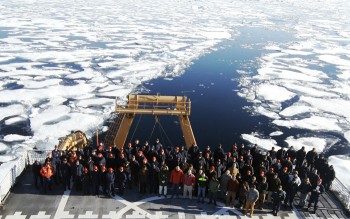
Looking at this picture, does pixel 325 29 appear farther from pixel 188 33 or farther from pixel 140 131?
pixel 140 131

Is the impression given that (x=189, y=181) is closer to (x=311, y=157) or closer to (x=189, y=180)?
(x=189, y=180)

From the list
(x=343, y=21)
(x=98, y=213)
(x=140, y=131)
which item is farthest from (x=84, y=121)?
(x=343, y=21)

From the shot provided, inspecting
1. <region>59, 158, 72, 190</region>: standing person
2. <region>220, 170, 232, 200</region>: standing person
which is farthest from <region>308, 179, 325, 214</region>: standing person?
<region>59, 158, 72, 190</region>: standing person

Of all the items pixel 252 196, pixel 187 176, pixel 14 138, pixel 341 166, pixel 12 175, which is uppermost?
pixel 187 176

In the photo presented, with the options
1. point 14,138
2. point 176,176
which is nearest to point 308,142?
point 176,176

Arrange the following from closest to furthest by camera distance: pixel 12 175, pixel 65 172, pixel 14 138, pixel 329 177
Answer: pixel 65 172, pixel 12 175, pixel 329 177, pixel 14 138

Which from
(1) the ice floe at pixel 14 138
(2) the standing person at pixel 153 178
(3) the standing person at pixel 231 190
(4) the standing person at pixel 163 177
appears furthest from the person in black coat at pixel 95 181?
(1) the ice floe at pixel 14 138
